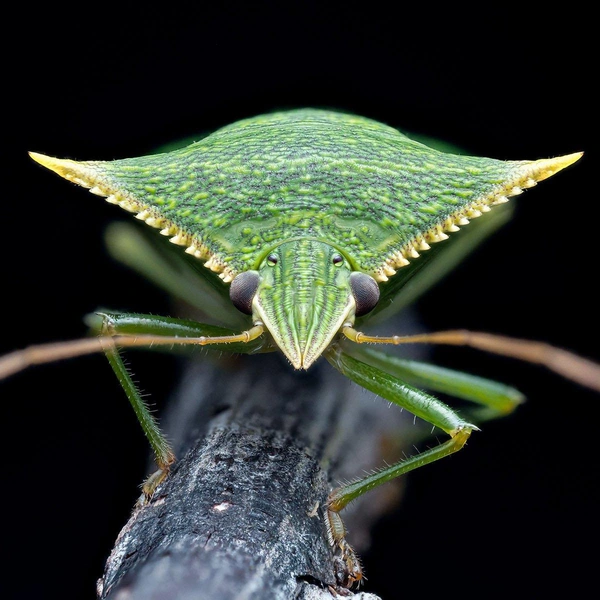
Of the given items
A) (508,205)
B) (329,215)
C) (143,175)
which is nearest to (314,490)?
(329,215)

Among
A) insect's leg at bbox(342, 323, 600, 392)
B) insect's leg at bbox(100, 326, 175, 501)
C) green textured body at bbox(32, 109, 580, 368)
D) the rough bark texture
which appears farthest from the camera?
green textured body at bbox(32, 109, 580, 368)

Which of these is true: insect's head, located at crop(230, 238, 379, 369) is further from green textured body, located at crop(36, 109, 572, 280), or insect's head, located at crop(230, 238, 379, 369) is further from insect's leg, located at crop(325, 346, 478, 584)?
insect's leg, located at crop(325, 346, 478, 584)

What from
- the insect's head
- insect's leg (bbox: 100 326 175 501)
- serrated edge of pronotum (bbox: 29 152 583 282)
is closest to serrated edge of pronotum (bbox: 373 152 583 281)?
serrated edge of pronotum (bbox: 29 152 583 282)

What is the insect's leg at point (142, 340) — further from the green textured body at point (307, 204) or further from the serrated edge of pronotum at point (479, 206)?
the serrated edge of pronotum at point (479, 206)

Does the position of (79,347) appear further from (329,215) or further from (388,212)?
(388,212)

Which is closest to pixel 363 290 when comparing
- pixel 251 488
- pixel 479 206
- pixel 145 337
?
pixel 479 206
